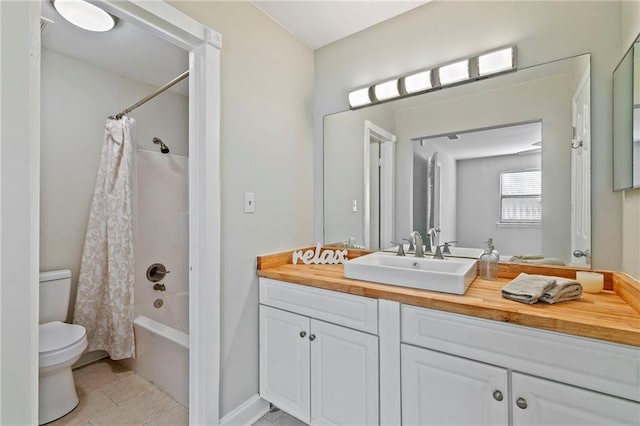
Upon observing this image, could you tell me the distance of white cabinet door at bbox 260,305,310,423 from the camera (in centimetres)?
155

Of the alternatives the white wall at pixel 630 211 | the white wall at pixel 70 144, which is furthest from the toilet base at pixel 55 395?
the white wall at pixel 630 211

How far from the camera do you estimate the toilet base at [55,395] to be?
1.71m

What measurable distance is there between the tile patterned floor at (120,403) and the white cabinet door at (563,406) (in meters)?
1.75

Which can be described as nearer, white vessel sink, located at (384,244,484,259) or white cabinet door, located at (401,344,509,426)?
white cabinet door, located at (401,344,509,426)

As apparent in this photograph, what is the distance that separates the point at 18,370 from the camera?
56cm

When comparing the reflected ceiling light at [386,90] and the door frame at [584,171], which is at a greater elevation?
the reflected ceiling light at [386,90]

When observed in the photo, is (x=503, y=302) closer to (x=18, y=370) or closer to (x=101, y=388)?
(x=18, y=370)

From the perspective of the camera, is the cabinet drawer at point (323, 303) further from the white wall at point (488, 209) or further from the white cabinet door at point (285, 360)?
the white wall at point (488, 209)

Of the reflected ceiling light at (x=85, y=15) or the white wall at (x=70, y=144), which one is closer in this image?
the reflected ceiling light at (x=85, y=15)

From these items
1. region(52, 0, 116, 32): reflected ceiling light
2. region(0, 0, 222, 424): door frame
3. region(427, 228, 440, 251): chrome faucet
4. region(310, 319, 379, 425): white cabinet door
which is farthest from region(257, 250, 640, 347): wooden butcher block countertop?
region(52, 0, 116, 32): reflected ceiling light

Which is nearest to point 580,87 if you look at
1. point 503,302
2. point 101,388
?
point 503,302

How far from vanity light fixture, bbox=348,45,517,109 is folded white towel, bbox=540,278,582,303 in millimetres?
1065

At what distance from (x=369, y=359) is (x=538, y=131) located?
1.37 m

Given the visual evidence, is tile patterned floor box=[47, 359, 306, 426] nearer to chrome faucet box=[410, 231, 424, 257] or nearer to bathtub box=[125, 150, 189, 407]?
bathtub box=[125, 150, 189, 407]
